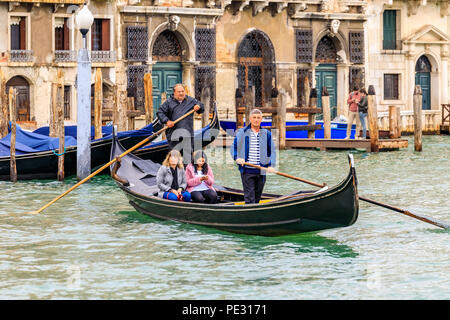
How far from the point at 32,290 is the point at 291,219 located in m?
2.47

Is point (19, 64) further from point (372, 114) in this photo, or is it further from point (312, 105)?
point (372, 114)

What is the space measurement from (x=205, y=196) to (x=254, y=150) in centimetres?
93

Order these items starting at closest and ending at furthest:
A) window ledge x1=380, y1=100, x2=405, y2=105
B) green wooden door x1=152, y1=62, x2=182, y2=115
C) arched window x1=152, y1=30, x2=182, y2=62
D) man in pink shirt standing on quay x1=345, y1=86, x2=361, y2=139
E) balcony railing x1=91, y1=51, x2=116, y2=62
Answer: man in pink shirt standing on quay x1=345, y1=86, x2=361, y2=139 < balcony railing x1=91, y1=51, x2=116, y2=62 < green wooden door x1=152, y1=62, x2=182, y2=115 < arched window x1=152, y1=30, x2=182, y2=62 < window ledge x1=380, y1=100, x2=405, y2=105

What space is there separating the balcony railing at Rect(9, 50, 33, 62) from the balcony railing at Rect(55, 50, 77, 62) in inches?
22.2

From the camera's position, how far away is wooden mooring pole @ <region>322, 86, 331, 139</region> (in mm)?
19562

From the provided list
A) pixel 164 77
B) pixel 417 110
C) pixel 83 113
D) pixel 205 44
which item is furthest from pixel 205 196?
pixel 205 44

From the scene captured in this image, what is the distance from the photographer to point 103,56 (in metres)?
22.0

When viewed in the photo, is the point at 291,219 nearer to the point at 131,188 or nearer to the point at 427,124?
the point at 131,188

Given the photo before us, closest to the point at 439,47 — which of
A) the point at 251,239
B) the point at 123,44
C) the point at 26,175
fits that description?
the point at 123,44

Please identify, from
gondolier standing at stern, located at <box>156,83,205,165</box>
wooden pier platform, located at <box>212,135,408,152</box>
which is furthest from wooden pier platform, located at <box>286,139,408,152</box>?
gondolier standing at stern, located at <box>156,83,205,165</box>

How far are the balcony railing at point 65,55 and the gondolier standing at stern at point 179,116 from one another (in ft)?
33.4

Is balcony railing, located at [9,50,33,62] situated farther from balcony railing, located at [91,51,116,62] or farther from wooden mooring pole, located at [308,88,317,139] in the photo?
wooden mooring pole, located at [308,88,317,139]

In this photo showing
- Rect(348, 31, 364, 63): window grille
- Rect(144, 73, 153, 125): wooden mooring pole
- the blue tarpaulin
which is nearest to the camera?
the blue tarpaulin

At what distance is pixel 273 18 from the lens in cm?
2488
